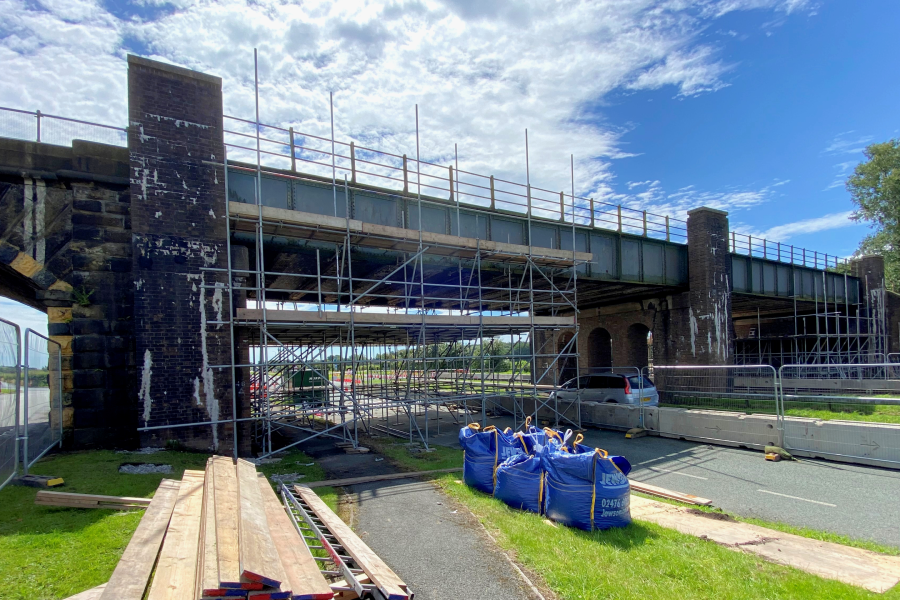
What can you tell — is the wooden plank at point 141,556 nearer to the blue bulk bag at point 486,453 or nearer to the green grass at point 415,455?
the blue bulk bag at point 486,453

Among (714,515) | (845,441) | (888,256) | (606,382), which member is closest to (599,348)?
(606,382)

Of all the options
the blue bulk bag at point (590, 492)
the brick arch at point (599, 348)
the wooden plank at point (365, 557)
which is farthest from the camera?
the brick arch at point (599, 348)

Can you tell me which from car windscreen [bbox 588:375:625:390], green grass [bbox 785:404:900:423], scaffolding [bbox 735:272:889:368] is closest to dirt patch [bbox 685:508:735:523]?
green grass [bbox 785:404:900:423]

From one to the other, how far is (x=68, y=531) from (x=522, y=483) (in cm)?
510

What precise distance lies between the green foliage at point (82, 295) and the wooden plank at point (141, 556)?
5.61 m

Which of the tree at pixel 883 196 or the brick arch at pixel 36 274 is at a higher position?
the tree at pixel 883 196

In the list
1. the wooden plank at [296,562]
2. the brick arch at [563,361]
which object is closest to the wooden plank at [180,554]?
the wooden plank at [296,562]

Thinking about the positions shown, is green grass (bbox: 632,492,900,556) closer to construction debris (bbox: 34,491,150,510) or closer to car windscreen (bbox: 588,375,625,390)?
construction debris (bbox: 34,491,150,510)

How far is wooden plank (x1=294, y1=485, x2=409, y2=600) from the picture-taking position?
3.99 meters

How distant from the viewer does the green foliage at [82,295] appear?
9.52 metres

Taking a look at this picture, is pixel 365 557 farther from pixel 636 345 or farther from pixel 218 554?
pixel 636 345

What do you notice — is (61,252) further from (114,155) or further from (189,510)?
(189,510)

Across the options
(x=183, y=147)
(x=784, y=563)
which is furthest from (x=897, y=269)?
(x=183, y=147)

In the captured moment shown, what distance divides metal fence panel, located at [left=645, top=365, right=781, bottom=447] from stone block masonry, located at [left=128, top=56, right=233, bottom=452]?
10431 mm
